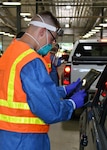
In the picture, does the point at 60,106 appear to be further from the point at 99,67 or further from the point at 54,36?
the point at 99,67

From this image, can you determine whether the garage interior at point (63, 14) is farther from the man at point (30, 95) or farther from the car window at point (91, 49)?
the man at point (30, 95)

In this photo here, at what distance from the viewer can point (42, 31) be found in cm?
236

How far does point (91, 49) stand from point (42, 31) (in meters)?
4.94

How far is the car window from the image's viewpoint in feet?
23.4

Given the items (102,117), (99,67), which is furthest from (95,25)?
(102,117)

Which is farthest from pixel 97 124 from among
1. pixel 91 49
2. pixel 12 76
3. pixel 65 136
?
pixel 91 49

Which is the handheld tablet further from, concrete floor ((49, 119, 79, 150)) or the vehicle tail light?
the vehicle tail light

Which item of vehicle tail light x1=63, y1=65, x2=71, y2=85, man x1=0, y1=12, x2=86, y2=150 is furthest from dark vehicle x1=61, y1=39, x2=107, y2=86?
man x1=0, y1=12, x2=86, y2=150

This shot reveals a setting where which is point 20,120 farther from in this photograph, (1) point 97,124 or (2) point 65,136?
(2) point 65,136

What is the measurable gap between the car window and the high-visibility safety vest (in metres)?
4.81

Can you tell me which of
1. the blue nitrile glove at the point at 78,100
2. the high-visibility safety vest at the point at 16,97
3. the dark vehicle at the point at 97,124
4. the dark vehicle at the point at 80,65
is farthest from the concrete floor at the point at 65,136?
the high-visibility safety vest at the point at 16,97

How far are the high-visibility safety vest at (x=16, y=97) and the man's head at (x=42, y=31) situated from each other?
9 cm

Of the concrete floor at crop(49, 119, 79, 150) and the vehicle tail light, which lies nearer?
the concrete floor at crop(49, 119, 79, 150)

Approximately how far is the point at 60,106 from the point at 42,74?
0.26 m
